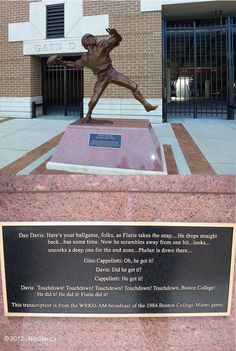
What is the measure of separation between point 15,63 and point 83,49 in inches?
103

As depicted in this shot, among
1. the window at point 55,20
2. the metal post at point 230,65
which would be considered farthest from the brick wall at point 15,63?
the metal post at point 230,65

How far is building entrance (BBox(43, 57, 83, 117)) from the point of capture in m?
12.7

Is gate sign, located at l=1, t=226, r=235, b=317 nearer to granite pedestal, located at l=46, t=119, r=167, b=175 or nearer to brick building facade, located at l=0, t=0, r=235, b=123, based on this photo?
granite pedestal, located at l=46, t=119, r=167, b=175

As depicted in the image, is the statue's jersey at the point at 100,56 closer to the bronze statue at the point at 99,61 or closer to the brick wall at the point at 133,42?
the bronze statue at the point at 99,61

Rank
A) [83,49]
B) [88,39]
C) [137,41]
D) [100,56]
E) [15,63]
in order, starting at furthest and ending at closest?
[15,63] < [83,49] < [137,41] < [100,56] < [88,39]

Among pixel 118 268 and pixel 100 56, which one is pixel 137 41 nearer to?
pixel 100 56

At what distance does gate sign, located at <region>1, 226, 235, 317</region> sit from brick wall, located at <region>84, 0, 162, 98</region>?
9088mm

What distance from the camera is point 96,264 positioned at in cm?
229

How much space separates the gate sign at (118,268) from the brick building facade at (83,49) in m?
8.94

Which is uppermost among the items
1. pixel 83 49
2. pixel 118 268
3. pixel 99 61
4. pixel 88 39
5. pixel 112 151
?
pixel 83 49

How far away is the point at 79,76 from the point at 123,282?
11.3 m

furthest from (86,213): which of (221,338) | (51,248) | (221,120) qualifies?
(221,120)

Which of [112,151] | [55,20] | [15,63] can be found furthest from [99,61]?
[15,63]

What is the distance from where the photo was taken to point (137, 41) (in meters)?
10.6
